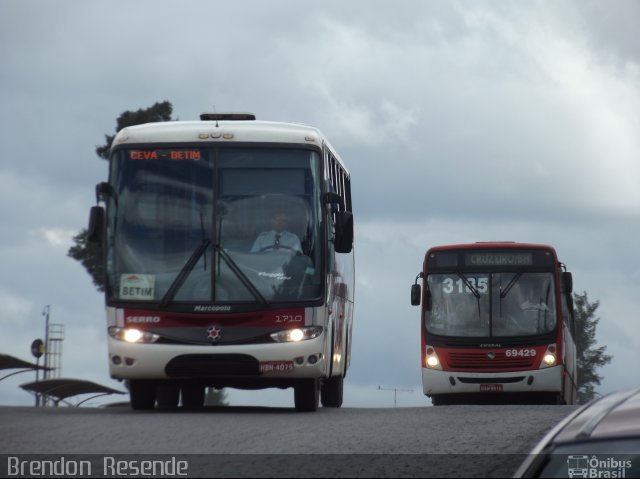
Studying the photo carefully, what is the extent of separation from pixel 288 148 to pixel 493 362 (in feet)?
33.5

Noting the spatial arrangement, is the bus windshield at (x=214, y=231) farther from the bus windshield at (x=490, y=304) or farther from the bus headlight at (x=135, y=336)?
the bus windshield at (x=490, y=304)

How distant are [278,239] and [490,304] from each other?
1036 centimetres

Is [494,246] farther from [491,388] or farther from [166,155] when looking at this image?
[166,155]

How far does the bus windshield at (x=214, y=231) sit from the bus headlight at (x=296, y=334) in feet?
1.35

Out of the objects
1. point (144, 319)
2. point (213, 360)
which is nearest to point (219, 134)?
point (144, 319)

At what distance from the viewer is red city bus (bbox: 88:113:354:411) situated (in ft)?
58.3

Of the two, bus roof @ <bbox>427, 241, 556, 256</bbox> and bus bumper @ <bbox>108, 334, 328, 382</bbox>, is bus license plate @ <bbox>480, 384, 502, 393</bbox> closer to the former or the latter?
bus roof @ <bbox>427, 241, 556, 256</bbox>

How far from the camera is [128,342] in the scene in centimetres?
1786

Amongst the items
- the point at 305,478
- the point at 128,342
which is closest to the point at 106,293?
the point at 128,342

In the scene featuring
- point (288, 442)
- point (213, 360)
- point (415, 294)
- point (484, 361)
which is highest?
point (415, 294)

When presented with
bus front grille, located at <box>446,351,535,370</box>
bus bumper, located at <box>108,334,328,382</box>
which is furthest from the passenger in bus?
bus front grille, located at <box>446,351,535,370</box>

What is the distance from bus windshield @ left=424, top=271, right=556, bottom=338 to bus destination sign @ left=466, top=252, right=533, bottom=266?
190mm

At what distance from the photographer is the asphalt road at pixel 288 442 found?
9719mm

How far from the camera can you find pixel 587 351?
10631 cm
